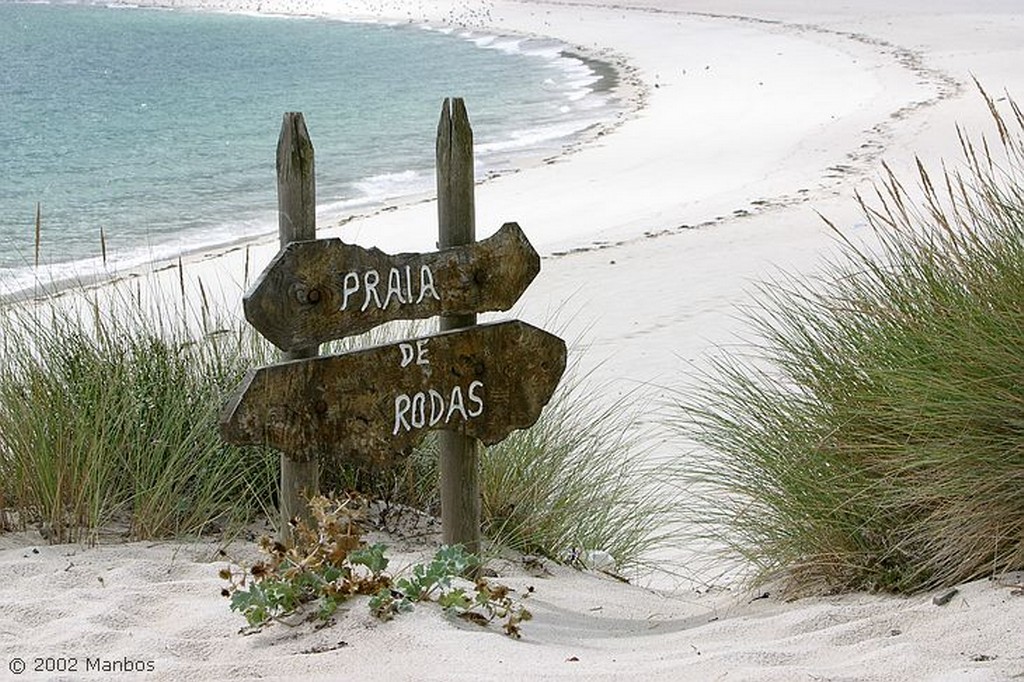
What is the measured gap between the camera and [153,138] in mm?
23078

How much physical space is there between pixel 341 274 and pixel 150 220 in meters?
12.5

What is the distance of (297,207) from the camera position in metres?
3.70

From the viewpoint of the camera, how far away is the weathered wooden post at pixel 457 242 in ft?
A: 12.9

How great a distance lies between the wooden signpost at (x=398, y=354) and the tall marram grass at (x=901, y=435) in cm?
68

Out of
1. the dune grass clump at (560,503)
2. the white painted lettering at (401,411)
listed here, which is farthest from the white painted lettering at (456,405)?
the dune grass clump at (560,503)

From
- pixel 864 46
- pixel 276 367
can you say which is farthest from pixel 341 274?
pixel 864 46

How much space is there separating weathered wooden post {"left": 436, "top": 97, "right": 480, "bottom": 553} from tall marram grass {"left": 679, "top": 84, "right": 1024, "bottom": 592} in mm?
736

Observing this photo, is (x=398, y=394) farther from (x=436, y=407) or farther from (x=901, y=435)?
(x=901, y=435)

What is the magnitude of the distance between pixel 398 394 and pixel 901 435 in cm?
134

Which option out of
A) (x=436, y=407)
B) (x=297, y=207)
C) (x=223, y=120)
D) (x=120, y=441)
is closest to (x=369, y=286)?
(x=297, y=207)

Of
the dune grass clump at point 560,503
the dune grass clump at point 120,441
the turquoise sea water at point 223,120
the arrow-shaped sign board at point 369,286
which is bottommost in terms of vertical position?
the dune grass clump at point 560,503

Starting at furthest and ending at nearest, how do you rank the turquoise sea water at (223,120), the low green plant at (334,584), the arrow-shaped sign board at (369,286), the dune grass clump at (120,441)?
1. the turquoise sea water at (223,120)
2. the dune grass clump at (120,441)
3. the arrow-shaped sign board at (369,286)
4. the low green plant at (334,584)

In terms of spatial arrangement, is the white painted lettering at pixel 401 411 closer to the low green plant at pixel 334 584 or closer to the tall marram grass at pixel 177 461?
the tall marram grass at pixel 177 461

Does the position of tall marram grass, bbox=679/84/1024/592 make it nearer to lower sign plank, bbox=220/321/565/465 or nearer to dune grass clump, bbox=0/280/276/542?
lower sign plank, bbox=220/321/565/465
